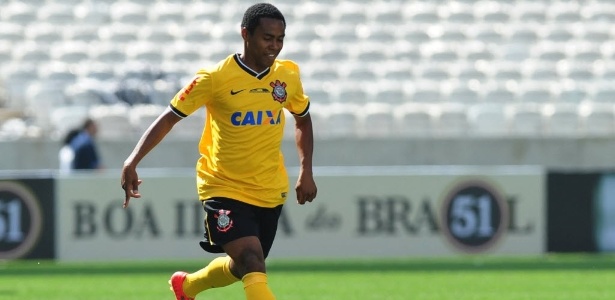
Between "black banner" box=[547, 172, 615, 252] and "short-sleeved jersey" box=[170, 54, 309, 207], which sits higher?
"short-sleeved jersey" box=[170, 54, 309, 207]

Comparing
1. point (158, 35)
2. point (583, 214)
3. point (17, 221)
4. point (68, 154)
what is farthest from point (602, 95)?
point (17, 221)

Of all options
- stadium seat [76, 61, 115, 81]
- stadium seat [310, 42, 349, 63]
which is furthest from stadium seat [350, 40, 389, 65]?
stadium seat [76, 61, 115, 81]

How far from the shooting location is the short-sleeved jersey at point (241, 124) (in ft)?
21.8

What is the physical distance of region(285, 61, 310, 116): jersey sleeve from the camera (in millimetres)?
6973

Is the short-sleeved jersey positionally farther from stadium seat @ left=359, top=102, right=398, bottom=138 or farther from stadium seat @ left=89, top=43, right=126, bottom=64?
stadium seat @ left=89, top=43, right=126, bottom=64

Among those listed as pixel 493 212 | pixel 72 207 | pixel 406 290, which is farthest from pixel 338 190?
pixel 406 290

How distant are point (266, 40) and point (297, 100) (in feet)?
2.12

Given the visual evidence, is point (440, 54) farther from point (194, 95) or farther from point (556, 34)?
point (194, 95)

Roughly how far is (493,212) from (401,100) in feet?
18.2

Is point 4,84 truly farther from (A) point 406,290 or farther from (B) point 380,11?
(A) point 406,290

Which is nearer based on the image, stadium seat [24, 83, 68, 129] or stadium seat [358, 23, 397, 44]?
stadium seat [24, 83, 68, 129]

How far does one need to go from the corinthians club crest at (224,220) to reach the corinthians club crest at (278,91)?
644 mm

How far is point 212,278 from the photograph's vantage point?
7.38 meters

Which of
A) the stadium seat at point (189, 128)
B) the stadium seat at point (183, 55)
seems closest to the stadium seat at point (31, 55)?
the stadium seat at point (183, 55)
